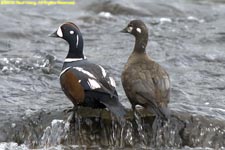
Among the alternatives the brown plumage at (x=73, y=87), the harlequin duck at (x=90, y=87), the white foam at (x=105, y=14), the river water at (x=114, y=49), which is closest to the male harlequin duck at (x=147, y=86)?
the harlequin duck at (x=90, y=87)

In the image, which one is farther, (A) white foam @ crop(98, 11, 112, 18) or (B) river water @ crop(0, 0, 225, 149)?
(A) white foam @ crop(98, 11, 112, 18)

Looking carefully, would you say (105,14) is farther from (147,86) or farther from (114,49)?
(147,86)

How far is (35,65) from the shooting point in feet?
37.4

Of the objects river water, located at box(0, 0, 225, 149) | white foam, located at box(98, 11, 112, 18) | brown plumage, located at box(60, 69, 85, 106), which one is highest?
brown plumage, located at box(60, 69, 85, 106)

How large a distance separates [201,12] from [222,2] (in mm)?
1357

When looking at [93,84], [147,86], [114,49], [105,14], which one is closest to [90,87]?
[93,84]

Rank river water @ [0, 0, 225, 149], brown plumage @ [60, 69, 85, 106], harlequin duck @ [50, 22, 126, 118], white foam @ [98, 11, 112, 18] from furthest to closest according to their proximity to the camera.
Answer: white foam @ [98, 11, 112, 18] < river water @ [0, 0, 225, 149] < brown plumage @ [60, 69, 85, 106] < harlequin duck @ [50, 22, 126, 118]

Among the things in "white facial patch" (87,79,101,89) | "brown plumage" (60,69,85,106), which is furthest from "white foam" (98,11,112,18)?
"white facial patch" (87,79,101,89)

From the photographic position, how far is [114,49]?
1270 centimetres

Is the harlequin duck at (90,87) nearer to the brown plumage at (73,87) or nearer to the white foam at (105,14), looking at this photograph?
the brown plumage at (73,87)

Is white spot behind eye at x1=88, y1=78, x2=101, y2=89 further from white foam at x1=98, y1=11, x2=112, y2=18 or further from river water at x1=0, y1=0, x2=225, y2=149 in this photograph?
white foam at x1=98, y1=11, x2=112, y2=18

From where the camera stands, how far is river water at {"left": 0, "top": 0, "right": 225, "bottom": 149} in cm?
979

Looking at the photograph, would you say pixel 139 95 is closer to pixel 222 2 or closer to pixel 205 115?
pixel 205 115

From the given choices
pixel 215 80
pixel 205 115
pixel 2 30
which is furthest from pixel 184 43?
pixel 205 115
